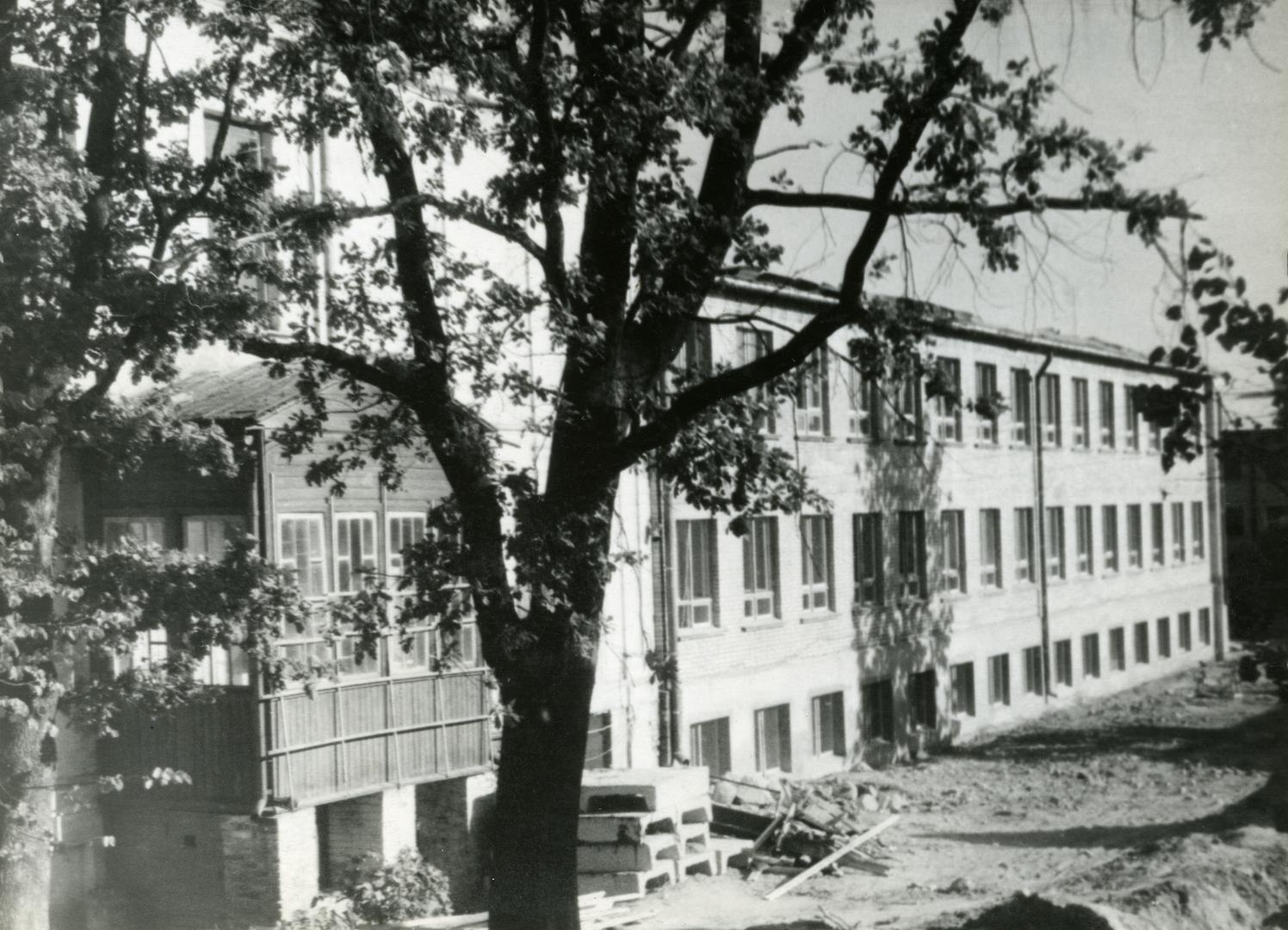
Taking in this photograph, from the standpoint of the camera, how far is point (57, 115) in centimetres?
902

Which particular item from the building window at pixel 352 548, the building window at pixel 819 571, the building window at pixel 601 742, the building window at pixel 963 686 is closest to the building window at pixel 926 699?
the building window at pixel 963 686

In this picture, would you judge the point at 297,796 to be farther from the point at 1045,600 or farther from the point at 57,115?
the point at 1045,600

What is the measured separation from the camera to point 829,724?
25203 millimetres

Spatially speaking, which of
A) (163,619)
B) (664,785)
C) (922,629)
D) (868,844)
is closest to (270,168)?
(163,619)

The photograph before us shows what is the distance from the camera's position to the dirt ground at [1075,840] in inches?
465

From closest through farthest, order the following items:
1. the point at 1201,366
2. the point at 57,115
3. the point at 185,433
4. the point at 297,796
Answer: the point at 1201,366 < the point at 57,115 < the point at 185,433 < the point at 297,796

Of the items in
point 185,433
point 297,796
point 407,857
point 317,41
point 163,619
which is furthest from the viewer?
point 407,857

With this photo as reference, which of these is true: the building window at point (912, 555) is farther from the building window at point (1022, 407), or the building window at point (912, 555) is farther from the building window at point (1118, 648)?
the building window at point (1118, 648)

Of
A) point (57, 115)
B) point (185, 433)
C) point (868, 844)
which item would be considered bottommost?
point (868, 844)

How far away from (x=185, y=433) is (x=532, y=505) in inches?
147

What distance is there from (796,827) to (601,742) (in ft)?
10.8

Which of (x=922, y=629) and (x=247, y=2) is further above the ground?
(x=247, y=2)

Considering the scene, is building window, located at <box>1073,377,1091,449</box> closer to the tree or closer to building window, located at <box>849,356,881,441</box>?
building window, located at <box>849,356,881,441</box>

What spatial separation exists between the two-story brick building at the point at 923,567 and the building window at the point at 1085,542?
8 cm
